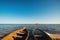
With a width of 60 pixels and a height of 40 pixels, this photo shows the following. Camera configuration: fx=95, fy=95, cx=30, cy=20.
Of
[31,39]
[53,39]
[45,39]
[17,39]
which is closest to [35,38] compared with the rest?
[31,39]

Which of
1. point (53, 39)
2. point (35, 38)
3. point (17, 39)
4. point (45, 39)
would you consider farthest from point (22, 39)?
point (53, 39)

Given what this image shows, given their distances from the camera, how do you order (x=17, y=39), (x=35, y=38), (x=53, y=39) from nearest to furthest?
(x=53, y=39) < (x=17, y=39) < (x=35, y=38)

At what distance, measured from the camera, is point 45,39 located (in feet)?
40.2

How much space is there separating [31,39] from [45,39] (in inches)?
72.5

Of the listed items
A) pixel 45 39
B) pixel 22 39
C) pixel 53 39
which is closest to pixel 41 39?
pixel 45 39

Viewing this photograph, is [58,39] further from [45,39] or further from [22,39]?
[22,39]

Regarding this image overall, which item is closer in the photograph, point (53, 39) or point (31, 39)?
point (53, 39)

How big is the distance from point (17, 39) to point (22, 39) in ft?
2.19

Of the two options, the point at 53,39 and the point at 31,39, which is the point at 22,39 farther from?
the point at 53,39

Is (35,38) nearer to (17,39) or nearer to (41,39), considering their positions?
(41,39)

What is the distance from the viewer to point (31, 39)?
1259 cm

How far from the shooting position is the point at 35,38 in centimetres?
1289

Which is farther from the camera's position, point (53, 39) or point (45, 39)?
point (45, 39)

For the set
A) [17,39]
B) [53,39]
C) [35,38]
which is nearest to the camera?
[53,39]
